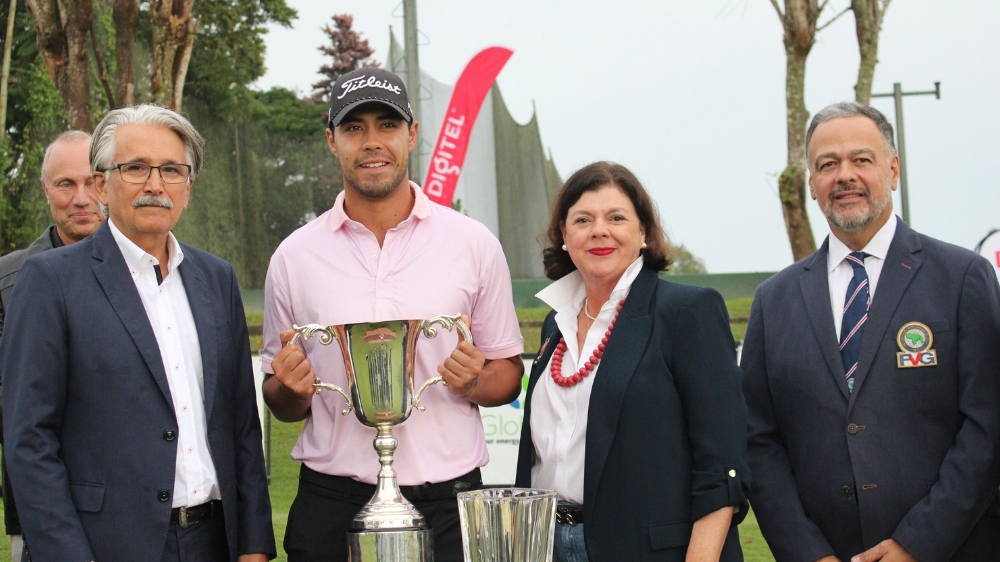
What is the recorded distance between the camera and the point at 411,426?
350 centimetres

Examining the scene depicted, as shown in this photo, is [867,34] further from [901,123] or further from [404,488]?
[404,488]

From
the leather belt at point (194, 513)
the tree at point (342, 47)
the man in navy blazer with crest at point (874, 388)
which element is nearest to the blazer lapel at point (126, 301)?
the leather belt at point (194, 513)

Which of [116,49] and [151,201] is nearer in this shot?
[151,201]

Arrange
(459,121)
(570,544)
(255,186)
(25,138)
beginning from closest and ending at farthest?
(570,544)
(459,121)
(25,138)
(255,186)

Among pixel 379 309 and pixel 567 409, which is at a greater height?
pixel 379 309

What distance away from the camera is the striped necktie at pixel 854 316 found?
349cm

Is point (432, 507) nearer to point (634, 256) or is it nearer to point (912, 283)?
point (634, 256)

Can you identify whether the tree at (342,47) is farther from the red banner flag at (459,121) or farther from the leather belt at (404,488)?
the leather belt at (404,488)

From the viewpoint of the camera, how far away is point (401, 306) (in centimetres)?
351

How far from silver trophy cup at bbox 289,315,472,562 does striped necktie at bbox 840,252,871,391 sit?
123 centimetres

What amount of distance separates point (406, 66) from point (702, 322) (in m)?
9.71

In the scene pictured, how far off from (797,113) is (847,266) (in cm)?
767

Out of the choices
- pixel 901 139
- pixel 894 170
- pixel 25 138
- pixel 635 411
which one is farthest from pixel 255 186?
pixel 635 411

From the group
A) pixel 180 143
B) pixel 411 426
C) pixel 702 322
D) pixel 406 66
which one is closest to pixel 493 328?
pixel 411 426
